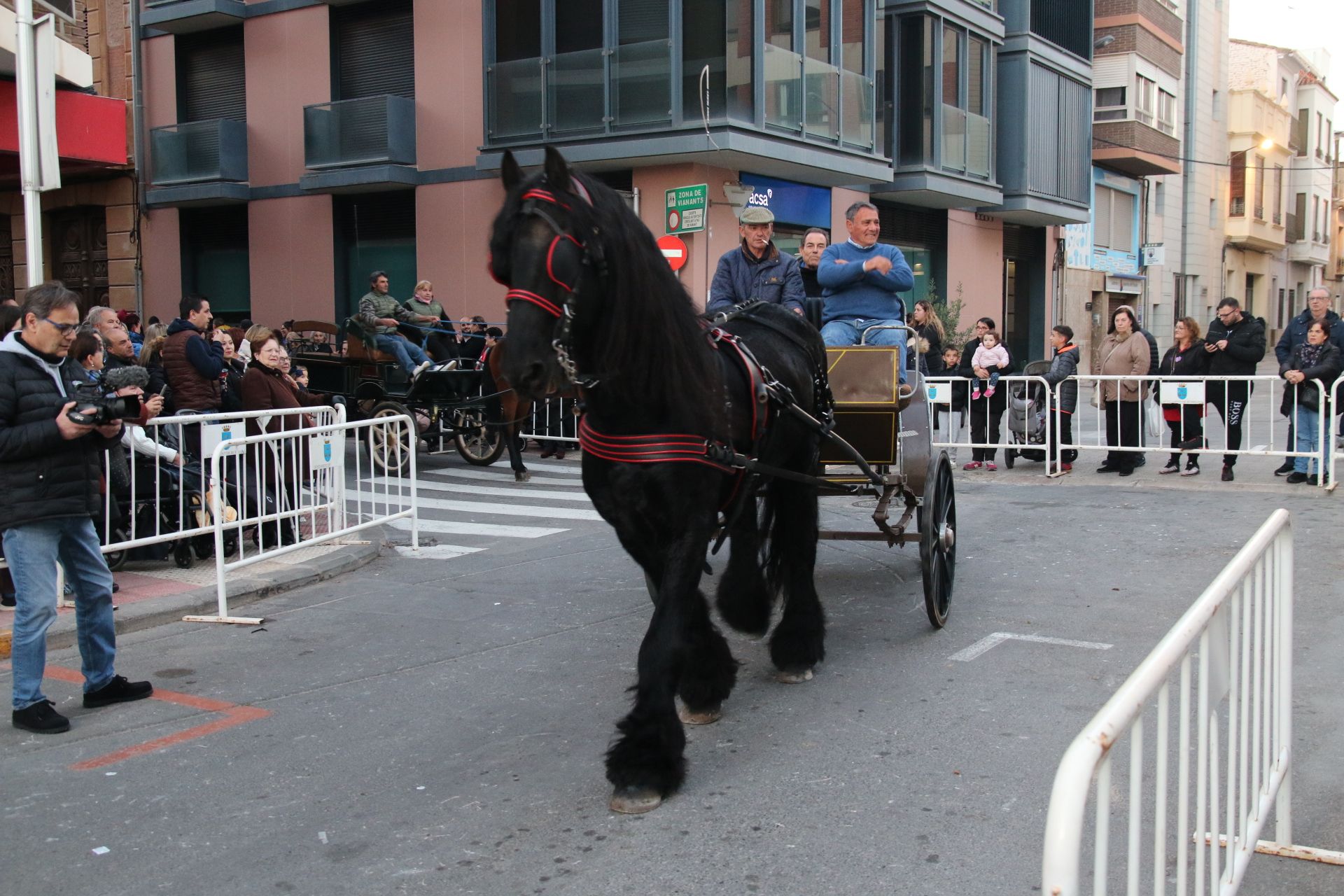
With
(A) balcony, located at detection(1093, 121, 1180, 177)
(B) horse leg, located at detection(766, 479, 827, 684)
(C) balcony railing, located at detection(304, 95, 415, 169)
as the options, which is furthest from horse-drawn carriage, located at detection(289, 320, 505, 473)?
(A) balcony, located at detection(1093, 121, 1180, 177)

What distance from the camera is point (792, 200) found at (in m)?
20.5

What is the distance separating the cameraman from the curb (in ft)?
3.55

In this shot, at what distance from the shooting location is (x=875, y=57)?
2148 cm

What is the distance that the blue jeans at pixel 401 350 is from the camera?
1387cm

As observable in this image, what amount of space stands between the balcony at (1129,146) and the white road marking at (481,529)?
85.8 ft

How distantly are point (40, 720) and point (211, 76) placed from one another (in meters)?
20.7

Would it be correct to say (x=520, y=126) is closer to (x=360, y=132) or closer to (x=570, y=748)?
(x=360, y=132)

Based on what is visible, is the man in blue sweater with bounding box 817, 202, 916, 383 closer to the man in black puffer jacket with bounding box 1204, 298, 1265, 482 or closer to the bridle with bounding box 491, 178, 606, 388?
the bridle with bounding box 491, 178, 606, 388

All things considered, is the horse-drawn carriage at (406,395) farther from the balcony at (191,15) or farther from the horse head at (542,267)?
the balcony at (191,15)

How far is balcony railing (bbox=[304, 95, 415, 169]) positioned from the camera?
20109mm

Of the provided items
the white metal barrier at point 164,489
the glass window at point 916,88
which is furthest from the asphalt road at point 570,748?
the glass window at point 916,88

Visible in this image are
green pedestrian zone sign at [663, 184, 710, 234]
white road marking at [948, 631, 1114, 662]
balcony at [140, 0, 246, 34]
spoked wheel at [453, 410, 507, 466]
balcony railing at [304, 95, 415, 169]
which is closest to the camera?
white road marking at [948, 631, 1114, 662]

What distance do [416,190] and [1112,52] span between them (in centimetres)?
2085

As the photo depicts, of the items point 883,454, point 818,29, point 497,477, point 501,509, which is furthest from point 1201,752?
point 818,29
